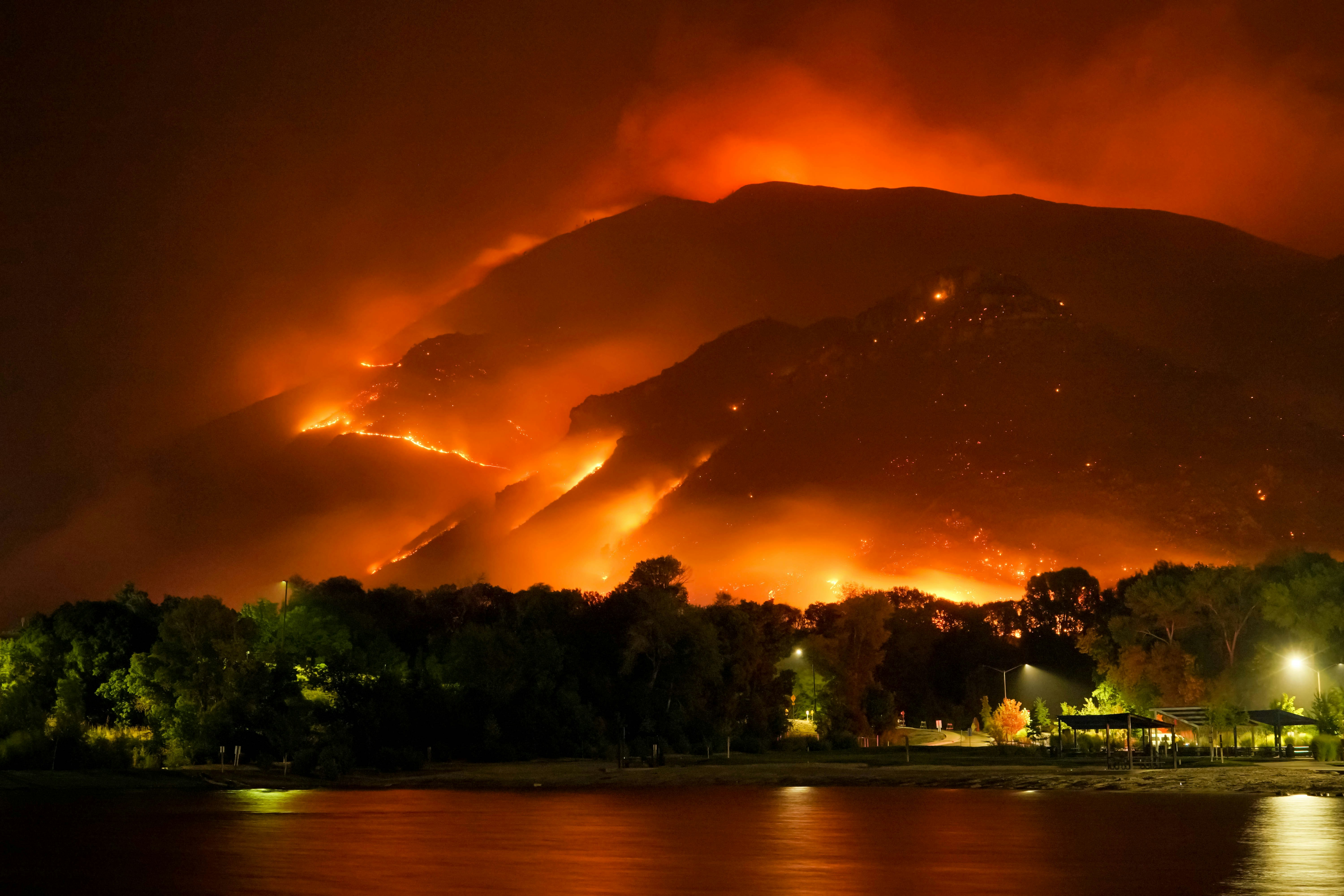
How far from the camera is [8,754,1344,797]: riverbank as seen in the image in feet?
145

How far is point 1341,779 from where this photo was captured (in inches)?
1716

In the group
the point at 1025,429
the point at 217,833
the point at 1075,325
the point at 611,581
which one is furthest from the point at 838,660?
the point at 1075,325

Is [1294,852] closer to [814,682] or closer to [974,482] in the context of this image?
[814,682]

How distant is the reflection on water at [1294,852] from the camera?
62.5 ft

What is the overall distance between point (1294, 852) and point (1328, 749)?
3773 centimetres

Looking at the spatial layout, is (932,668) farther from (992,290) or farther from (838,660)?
(992,290)

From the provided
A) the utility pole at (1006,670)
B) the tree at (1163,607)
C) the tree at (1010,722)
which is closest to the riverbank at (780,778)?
the tree at (1010,722)

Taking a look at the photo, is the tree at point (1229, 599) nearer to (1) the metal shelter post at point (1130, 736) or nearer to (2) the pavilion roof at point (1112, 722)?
(2) the pavilion roof at point (1112, 722)

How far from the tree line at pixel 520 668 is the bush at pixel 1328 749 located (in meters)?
4.82

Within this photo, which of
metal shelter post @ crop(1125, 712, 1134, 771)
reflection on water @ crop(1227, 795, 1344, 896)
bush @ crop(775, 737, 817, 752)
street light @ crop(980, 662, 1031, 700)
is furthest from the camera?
street light @ crop(980, 662, 1031, 700)

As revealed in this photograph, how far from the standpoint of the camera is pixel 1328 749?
56531 mm

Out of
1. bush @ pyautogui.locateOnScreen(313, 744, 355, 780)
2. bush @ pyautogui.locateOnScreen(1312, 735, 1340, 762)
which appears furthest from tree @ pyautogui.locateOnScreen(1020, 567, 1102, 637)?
bush @ pyautogui.locateOnScreen(313, 744, 355, 780)

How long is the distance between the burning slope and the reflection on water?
372ft

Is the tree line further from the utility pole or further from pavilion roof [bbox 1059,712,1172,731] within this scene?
pavilion roof [bbox 1059,712,1172,731]
